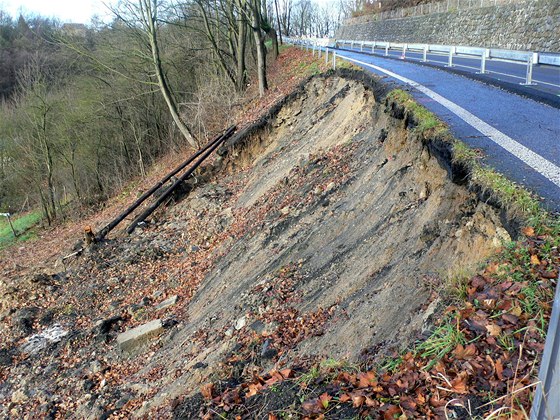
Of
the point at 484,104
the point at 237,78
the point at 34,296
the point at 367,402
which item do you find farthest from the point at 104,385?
the point at 237,78

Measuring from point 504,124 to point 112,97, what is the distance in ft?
77.2

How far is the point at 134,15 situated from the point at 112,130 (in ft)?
32.0

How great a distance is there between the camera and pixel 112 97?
86.2 feet

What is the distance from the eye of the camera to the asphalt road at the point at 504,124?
17.4 feet

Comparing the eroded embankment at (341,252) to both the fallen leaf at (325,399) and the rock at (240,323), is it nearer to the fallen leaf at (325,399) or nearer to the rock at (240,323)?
A: the rock at (240,323)

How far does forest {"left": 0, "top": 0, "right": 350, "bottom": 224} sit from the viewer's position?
23312 mm

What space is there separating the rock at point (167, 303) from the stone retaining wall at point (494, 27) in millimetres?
18375

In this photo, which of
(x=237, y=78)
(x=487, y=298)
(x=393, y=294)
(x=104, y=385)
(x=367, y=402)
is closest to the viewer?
(x=367, y=402)

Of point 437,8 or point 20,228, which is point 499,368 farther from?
point 437,8

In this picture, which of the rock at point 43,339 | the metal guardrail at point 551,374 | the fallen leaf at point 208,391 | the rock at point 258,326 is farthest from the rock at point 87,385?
the metal guardrail at point 551,374

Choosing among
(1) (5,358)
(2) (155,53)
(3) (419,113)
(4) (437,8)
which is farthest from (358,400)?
(4) (437,8)

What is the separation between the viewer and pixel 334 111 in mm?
12922

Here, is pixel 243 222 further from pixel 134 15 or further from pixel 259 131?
pixel 134 15

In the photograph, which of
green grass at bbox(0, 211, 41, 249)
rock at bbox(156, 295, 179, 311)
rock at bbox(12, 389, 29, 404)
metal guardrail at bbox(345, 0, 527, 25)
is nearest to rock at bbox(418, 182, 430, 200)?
rock at bbox(156, 295, 179, 311)
